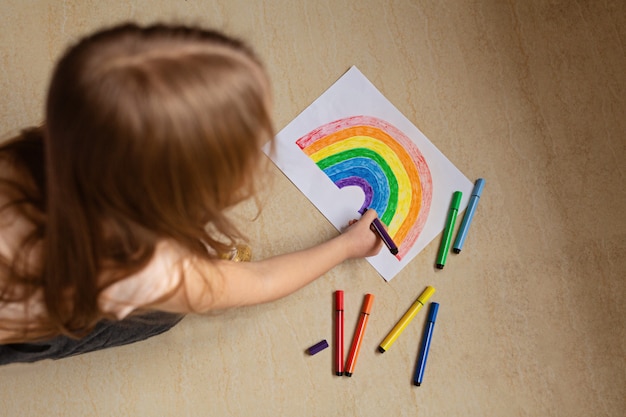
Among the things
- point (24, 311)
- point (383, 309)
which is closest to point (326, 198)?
point (383, 309)

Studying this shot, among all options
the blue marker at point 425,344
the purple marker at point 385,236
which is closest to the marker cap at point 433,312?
the blue marker at point 425,344

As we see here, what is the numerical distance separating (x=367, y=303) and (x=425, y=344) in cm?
11

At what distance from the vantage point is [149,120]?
48cm

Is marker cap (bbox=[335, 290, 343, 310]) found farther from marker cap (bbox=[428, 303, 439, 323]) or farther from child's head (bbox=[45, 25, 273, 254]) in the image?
child's head (bbox=[45, 25, 273, 254])

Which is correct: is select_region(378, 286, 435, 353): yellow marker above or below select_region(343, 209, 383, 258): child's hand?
below

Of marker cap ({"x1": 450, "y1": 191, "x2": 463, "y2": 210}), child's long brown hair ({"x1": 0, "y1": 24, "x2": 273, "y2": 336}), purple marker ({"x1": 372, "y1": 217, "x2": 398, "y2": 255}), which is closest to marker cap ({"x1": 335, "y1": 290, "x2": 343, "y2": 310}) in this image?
purple marker ({"x1": 372, "y1": 217, "x2": 398, "y2": 255})

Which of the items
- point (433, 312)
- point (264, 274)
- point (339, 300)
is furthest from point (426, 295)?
point (264, 274)

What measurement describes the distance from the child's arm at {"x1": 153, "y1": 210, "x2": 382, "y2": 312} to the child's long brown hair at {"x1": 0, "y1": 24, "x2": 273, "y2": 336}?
0.26 feet

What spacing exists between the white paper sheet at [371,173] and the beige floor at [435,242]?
→ 2 centimetres

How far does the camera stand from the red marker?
92cm

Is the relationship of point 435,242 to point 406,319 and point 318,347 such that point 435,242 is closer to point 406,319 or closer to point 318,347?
point 406,319

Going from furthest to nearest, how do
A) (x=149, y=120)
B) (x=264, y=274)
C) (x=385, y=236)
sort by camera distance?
(x=385, y=236) → (x=264, y=274) → (x=149, y=120)

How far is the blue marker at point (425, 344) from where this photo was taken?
920mm

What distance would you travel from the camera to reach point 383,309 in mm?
947
